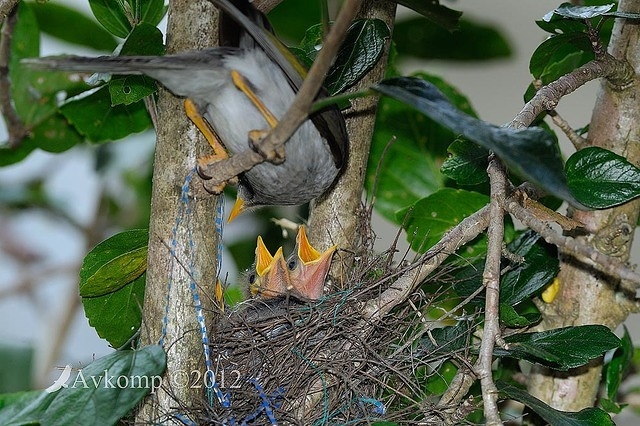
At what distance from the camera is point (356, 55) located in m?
1.48

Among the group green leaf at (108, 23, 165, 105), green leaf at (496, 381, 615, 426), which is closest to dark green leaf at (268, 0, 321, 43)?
green leaf at (108, 23, 165, 105)

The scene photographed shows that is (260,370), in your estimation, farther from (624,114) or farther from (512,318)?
(624,114)

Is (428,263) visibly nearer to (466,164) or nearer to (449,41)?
(466,164)

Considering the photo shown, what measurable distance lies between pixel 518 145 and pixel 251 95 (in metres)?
0.61

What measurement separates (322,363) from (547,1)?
3024 millimetres

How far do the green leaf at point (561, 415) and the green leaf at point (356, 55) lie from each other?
0.59 m

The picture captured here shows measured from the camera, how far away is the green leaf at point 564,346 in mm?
1331

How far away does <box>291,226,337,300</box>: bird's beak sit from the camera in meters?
1.84

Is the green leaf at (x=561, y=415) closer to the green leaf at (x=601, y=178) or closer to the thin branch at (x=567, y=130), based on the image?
the green leaf at (x=601, y=178)

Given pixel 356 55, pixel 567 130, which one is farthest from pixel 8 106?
pixel 567 130

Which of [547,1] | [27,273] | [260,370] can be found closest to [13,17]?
[260,370]

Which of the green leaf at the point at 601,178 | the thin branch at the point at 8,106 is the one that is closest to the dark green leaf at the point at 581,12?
the green leaf at the point at 601,178

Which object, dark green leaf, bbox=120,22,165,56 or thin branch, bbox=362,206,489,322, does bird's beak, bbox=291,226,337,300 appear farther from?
dark green leaf, bbox=120,22,165,56

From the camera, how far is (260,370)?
1.58 meters
